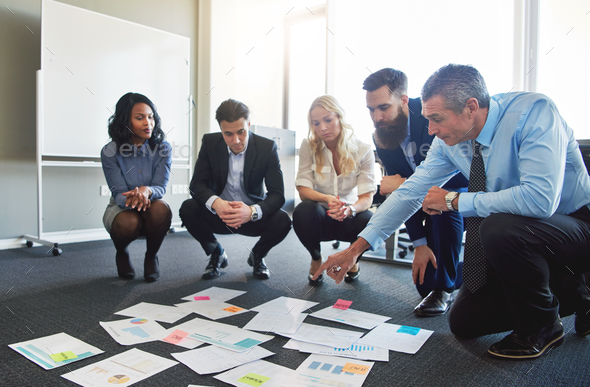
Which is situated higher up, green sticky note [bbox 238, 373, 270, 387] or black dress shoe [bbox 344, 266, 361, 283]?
green sticky note [bbox 238, 373, 270, 387]

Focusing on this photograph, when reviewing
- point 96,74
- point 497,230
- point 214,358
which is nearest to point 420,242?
point 497,230

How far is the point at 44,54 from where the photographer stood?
9.84ft

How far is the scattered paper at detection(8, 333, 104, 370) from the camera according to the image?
1.17 m

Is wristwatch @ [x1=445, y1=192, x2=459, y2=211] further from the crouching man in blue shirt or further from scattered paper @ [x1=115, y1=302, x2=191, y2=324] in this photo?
scattered paper @ [x1=115, y1=302, x2=191, y2=324]

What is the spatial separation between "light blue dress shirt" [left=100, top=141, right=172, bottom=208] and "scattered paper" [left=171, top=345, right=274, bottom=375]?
3.96 ft

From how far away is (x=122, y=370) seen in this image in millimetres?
1116

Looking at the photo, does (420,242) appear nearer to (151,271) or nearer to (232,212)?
(232,212)

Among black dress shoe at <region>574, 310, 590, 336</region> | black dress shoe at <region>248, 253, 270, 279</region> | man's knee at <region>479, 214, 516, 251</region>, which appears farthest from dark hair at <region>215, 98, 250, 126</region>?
black dress shoe at <region>574, 310, 590, 336</region>

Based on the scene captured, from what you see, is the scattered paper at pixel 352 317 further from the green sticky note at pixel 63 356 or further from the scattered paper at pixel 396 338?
the green sticky note at pixel 63 356

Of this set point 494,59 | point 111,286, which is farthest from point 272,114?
point 111,286

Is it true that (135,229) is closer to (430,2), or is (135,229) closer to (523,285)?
(523,285)

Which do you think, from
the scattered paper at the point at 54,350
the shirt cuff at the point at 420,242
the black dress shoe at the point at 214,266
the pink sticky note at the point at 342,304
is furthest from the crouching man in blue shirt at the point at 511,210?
the black dress shoe at the point at 214,266

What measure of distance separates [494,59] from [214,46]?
277 cm

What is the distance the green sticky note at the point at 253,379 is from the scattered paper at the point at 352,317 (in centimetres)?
52
